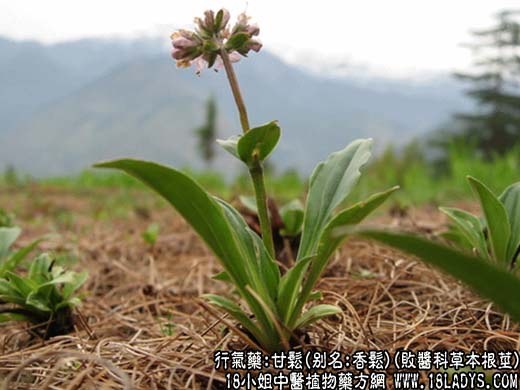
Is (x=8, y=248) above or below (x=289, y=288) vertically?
above

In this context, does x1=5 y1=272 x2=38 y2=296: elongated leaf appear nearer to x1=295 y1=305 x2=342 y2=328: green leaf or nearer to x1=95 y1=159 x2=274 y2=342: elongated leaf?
x1=95 y1=159 x2=274 y2=342: elongated leaf

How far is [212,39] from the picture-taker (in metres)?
1.22

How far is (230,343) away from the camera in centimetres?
120

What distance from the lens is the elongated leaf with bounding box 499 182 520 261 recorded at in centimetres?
145

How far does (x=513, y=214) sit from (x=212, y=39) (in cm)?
97

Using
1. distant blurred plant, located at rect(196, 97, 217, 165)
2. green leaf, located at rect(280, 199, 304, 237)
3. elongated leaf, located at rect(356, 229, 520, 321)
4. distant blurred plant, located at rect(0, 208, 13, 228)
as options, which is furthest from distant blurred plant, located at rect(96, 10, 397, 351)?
distant blurred plant, located at rect(196, 97, 217, 165)

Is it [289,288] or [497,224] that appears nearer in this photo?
[289,288]

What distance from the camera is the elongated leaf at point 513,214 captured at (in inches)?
56.9

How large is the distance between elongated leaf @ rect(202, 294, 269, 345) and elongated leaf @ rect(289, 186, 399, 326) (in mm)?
73

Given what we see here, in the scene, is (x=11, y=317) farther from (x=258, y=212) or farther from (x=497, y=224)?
(x=497, y=224)

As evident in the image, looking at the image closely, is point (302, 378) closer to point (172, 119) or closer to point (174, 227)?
point (174, 227)

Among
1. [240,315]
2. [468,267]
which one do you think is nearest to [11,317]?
[240,315]

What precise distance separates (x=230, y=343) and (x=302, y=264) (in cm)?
29

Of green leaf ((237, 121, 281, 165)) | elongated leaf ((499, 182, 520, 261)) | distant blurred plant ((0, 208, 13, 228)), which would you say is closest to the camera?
green leaf ((237, 121, 281, 165))
